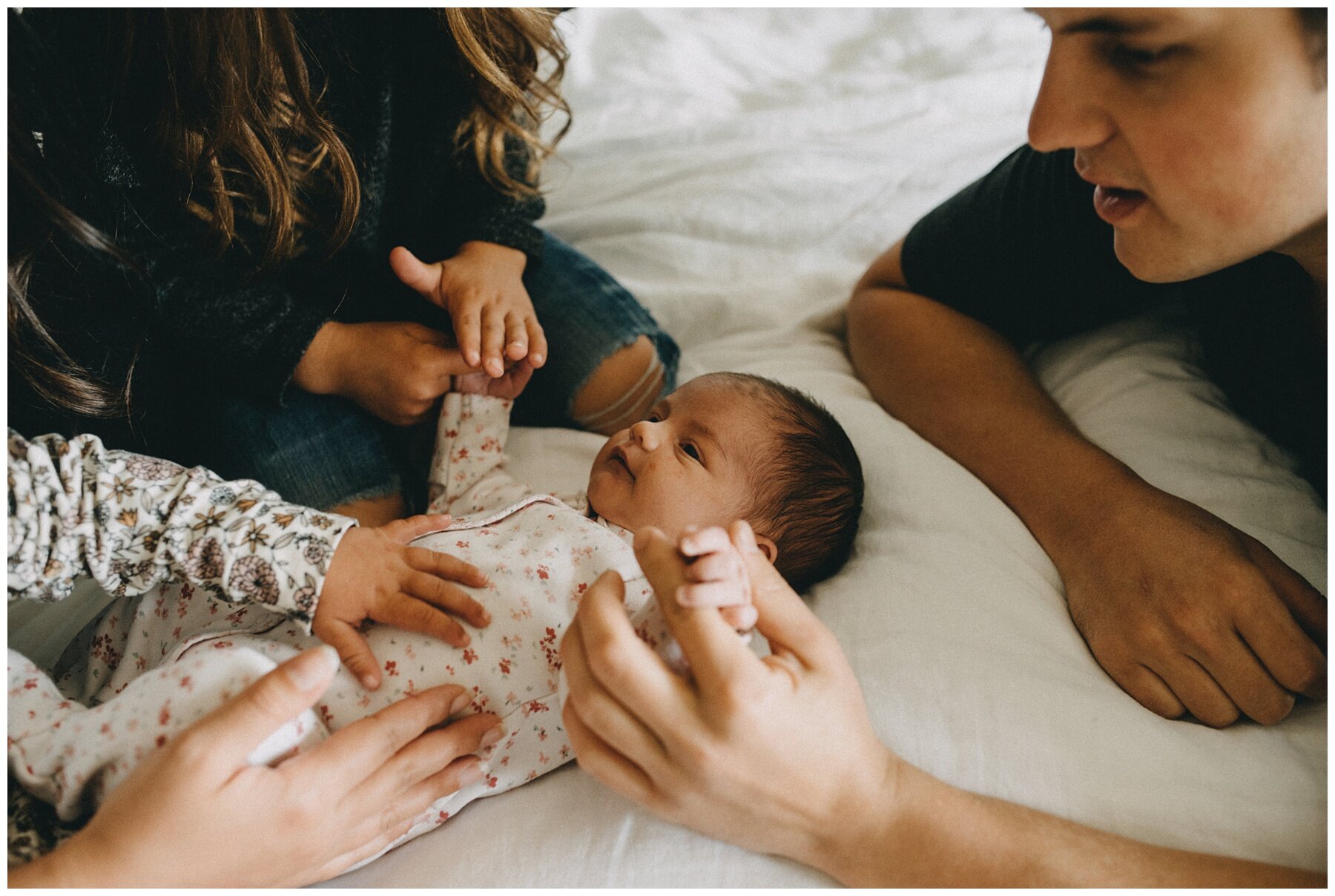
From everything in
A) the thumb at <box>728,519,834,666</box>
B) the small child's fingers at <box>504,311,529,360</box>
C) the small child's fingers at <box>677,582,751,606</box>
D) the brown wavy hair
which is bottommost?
the small child's fingers at <box>504,311,529,360</box>

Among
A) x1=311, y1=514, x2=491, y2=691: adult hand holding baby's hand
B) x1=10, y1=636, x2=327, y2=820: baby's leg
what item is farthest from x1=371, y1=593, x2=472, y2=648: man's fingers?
x1=10, y1=636, x2=327, y2=820: baby's leg

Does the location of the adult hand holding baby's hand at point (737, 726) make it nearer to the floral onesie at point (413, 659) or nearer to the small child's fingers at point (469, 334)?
the floral onesie at point (413, 659)

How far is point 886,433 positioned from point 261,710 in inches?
29.0

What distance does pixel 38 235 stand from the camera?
851 millimetres

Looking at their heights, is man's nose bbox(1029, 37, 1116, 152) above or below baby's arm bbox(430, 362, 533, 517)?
above

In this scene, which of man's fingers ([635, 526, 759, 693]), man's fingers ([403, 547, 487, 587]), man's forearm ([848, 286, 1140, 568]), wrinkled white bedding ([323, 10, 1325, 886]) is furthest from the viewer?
man's forearm ([848, 286, 1140, 568])

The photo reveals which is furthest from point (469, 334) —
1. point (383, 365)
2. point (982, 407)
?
point (982, 407)

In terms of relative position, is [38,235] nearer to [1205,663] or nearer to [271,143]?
[271,143]

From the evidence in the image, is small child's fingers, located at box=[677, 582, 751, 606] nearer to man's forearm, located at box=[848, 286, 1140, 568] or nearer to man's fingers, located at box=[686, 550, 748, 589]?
man's fingers, located at box=[686, 550, 748, 589]

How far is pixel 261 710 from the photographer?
2.06 feet

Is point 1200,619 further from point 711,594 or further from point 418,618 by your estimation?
point 418,618

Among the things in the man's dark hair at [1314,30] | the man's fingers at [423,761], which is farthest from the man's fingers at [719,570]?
the man's dark hair at [1314,30]

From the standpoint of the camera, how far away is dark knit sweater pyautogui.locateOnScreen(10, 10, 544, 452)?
2.99ft

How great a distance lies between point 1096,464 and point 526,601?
1.97ft
